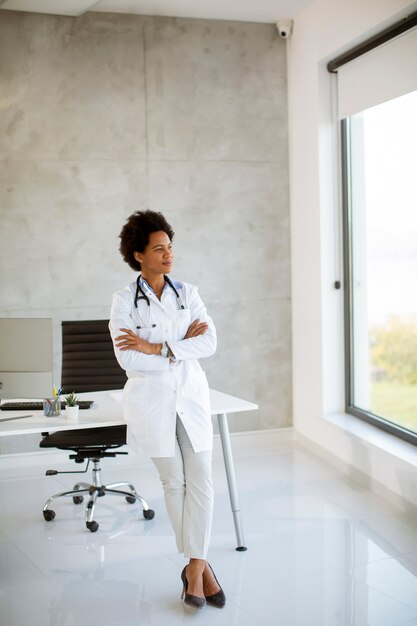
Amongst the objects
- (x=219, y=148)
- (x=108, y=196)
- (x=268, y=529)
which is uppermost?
(x=219, y=148)

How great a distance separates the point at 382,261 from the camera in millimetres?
5598

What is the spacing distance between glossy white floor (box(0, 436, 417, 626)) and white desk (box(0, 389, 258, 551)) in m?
0.42

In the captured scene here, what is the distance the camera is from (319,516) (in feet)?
15.5

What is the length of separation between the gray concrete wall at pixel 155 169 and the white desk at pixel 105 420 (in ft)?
5.95

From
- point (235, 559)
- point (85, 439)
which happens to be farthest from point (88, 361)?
point (235, 559)

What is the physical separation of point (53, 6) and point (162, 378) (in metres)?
3.41

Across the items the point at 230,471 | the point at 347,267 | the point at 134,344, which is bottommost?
the point at 230,471

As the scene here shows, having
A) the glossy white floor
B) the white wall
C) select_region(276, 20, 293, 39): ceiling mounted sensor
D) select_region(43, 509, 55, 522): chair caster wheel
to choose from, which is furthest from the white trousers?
select_region(276, 20, 293, 39): ceiling mounted sensor

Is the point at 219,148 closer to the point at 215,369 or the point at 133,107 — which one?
the point at 133,107

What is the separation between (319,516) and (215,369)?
6.48 ft

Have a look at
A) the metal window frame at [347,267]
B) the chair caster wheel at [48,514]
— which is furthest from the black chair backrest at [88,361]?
the metal window frame at [347,267]

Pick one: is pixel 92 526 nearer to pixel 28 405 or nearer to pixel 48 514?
pixel 48 514

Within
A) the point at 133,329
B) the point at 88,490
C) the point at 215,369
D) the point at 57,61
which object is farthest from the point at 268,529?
the point at 57,61

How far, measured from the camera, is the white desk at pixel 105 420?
370cm
